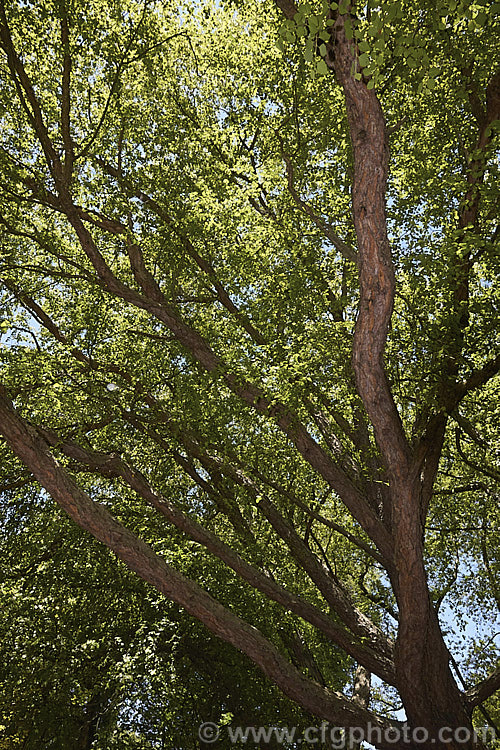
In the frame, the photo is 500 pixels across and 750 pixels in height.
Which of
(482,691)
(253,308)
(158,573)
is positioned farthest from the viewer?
(253,308)

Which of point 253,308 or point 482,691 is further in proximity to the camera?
point 253,308

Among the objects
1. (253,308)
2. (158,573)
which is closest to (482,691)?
(158,573)

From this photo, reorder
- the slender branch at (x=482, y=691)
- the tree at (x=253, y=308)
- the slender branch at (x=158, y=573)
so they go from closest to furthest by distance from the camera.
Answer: the slender branch at (x=158, y=573), the tree at (x=253, y=308), the slender branch at (x=482, y=691)

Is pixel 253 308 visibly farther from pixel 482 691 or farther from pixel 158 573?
pixel 482 691

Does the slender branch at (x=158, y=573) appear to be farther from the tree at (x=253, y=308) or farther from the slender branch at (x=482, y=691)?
the slender branch at (x=482, y=691)

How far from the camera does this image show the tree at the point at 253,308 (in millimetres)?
7176

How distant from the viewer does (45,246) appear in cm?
890

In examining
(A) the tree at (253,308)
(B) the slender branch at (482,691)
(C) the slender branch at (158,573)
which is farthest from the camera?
(B) the slender branch at (482,691)

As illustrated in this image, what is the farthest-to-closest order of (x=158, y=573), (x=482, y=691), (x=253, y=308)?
(x=253, y=308), (x=482, y=691), (x=158, y=573)

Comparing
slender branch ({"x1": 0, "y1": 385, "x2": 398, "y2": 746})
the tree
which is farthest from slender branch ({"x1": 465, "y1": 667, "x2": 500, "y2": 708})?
slender branch ({"x1": 0, "y1": 385, "x2": 398, "y2": 746})

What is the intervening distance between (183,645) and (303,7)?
35.9 ft

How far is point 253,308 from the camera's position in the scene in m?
8.97

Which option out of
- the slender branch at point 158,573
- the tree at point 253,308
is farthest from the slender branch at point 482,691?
the slender branch at point 158,573

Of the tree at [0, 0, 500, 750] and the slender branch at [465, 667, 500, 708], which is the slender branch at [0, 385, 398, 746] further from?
the slender branch at [465, 667, 500, 708]
